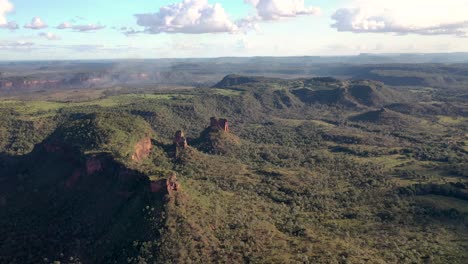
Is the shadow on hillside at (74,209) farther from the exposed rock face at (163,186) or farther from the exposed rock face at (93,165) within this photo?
the exposed rock face at (163,186)

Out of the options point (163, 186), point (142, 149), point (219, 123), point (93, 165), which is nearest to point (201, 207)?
point (163, 186)

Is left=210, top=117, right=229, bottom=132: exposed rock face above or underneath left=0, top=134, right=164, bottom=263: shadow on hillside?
above

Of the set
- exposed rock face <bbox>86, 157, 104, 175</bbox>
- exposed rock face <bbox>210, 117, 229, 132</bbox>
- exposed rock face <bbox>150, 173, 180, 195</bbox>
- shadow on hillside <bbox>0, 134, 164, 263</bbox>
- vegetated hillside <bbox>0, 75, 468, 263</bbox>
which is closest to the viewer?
vegetated hillside <bbox>0, 75, 468, 263</bbox>

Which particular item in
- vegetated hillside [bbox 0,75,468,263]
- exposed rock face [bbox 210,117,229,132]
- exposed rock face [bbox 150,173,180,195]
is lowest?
vegetated hillside [bbox 0,75,468,263]

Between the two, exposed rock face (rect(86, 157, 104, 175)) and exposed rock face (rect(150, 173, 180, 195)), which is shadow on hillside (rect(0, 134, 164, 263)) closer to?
exposed rock face (rect(86, 157, 104, 175))

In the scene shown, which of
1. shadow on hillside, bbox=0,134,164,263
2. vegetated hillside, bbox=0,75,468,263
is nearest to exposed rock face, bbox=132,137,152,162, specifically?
vegetated hillside, bbox=0,75,468,263

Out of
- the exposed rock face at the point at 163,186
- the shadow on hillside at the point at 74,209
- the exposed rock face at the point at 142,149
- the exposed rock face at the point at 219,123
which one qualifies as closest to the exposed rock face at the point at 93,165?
the shadow on hillside at the point at 74,209

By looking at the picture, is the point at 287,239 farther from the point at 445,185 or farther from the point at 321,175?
the point at 445,185

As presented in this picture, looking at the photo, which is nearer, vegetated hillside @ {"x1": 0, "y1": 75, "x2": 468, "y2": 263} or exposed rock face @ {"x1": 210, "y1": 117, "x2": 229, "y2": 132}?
A: vegetated hillside @ {"x1": 0, "y1": 75, "x2": 468, "y2": 263}
